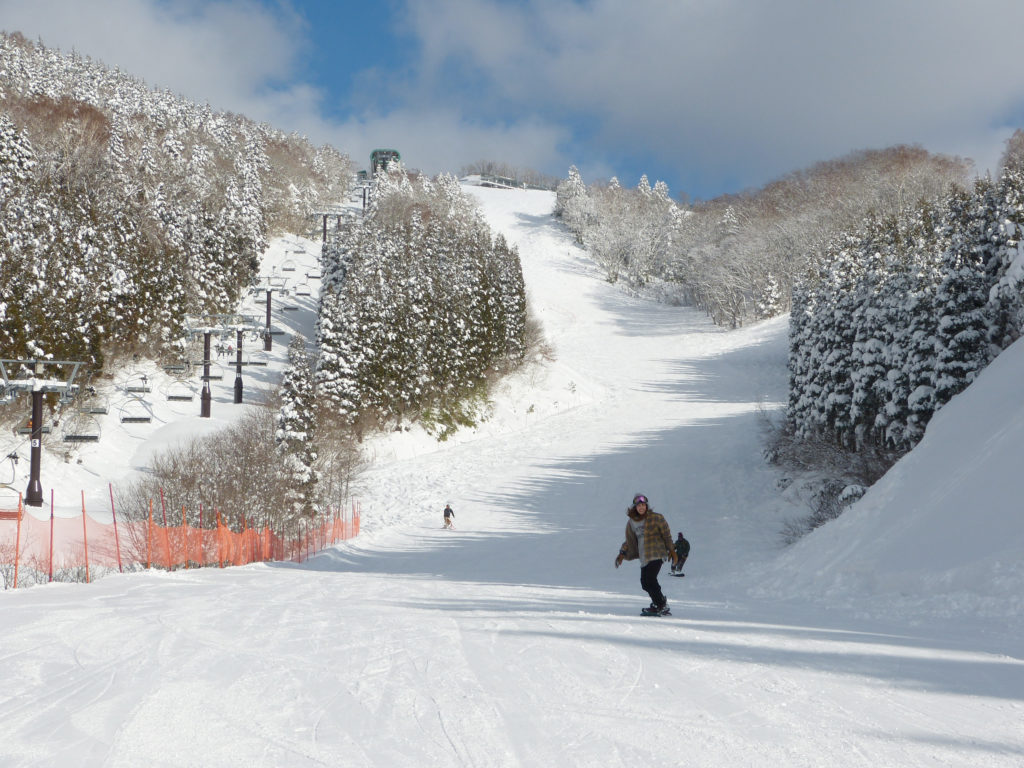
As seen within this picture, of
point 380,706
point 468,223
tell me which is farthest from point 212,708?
point 468,223

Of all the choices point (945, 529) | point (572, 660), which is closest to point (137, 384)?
point (945, 529)

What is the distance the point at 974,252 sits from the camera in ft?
80.2

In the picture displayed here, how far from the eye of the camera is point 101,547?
16.2 meters

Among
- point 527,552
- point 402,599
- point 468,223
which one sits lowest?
point 527,552

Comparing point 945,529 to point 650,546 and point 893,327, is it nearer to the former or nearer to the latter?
point 650,546

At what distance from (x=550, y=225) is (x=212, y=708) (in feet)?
444

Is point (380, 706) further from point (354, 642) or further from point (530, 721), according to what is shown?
point (354, 642)

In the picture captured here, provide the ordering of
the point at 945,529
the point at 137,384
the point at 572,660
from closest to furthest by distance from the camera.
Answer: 1. the point at 572,660
2. the point at 945,529
3. the point at 137,384

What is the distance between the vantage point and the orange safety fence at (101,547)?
1471cm

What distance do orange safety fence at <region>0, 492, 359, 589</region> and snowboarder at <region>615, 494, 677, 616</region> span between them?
10056mm

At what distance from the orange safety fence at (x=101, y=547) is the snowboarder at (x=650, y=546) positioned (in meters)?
10.1

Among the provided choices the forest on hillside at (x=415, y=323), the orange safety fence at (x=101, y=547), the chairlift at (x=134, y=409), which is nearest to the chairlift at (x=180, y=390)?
the chairlift at (x=134, y=409)

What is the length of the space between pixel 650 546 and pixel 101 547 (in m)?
12.9

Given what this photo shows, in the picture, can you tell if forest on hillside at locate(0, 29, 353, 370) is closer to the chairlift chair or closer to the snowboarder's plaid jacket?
the chairlift chair
